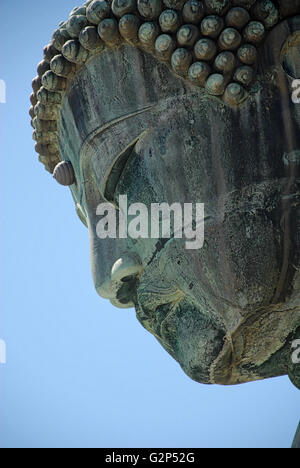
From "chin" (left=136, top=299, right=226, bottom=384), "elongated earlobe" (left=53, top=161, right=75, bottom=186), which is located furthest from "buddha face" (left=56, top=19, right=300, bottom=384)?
"elongated earlobe" (left=53, top=161, right=75, bottom=186)

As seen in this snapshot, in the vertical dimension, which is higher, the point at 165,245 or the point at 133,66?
the point at 133,66

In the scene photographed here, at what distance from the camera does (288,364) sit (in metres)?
6.52

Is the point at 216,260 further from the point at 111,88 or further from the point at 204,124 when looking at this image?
the point at 111,88

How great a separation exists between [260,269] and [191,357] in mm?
739

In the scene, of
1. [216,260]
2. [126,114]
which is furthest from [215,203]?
[126,114]

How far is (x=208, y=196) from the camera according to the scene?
632cm

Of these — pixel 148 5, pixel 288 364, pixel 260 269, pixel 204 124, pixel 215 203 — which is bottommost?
pixel 288 364

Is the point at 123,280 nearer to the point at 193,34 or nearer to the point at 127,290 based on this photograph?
the point at 127,290

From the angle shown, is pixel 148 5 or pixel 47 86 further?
pixel 47 86

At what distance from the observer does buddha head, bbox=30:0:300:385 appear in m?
6.19
